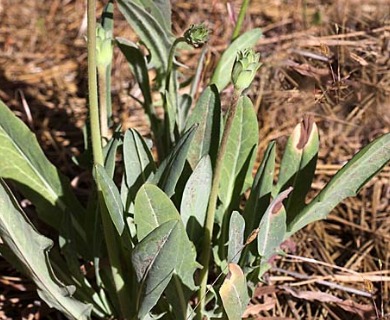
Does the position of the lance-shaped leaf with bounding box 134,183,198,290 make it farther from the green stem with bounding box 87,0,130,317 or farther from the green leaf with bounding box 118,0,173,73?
the green leaf with bounding box 118,0,173,73

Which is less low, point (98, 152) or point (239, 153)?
point (98, 152)

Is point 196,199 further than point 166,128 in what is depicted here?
No

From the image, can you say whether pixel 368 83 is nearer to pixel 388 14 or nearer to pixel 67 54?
pixel 388 14

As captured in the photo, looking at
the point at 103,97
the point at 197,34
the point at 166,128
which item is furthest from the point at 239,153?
the point at 197,34

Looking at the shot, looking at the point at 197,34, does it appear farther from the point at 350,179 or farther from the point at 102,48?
the point at 350,179

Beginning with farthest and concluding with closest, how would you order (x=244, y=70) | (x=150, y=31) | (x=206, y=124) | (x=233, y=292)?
(x=150, y=31) → (x=206, y=124) → (x=233, y=292) → (x=244, y=70)

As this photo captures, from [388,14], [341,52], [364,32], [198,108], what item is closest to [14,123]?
[198,108]

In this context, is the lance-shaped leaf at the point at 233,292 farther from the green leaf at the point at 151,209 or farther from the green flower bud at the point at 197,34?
the green flower bud at the point at 197,34
